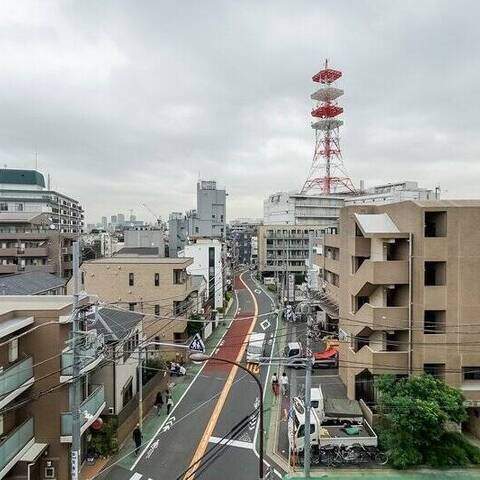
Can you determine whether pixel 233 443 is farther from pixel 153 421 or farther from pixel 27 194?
pixel 27 194

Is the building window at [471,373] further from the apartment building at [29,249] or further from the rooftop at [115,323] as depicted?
the apartment building at [29,249]

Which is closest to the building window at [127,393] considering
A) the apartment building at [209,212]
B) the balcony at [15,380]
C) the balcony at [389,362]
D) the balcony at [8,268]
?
the balcony at [15,380]

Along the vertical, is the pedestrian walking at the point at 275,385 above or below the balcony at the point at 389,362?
below

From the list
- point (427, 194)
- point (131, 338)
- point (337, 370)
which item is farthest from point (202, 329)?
point (427, 194)

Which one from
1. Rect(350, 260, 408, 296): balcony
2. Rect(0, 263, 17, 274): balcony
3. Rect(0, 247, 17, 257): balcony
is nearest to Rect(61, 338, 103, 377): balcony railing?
Rect(350, 260, 408, 296): balcony

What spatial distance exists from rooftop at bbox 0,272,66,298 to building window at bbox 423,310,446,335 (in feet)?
76.7

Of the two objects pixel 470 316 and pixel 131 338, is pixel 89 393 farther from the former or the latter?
pixel 470 316

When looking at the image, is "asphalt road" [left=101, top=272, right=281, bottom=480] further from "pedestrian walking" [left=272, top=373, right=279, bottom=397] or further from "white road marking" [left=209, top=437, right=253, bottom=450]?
"pedestrian walking" [left=272, top=373, right=279, bottom=397]

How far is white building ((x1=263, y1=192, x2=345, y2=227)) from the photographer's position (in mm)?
91562

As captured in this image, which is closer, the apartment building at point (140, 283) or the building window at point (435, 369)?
the building window at point (435, 369)

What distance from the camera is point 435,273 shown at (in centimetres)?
2114

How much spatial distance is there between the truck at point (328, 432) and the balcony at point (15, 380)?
34.6 ft

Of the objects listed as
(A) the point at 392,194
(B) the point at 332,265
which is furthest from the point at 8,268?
(A) the point at 392,194

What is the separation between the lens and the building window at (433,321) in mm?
20562
